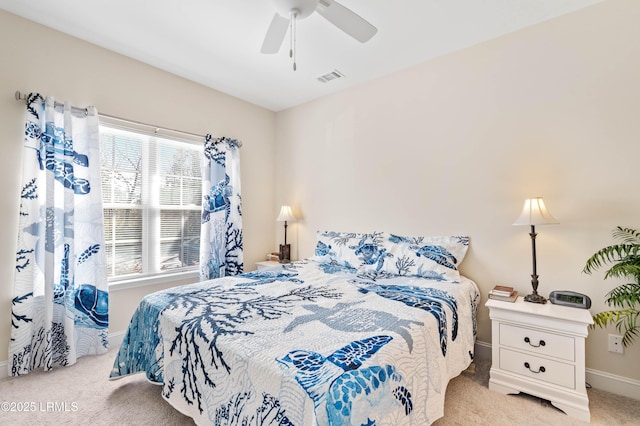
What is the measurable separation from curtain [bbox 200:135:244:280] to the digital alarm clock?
9.94 feet

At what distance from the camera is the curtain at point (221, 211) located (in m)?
3.36

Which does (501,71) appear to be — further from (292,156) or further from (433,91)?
(292,156)

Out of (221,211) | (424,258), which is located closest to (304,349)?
(424,258)

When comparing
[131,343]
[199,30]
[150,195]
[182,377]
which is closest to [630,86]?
[199,30]

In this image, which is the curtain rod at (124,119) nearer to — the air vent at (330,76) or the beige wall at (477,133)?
the beige wall at (477,133)

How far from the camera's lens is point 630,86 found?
6.57ft

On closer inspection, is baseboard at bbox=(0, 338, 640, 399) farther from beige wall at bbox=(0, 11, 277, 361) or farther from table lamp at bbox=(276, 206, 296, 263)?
table lamp at bbox=(276, 206, 296, 263)

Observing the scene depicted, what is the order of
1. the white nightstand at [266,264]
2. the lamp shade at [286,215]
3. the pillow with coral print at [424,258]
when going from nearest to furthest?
1. the pillow with coral print at [424,258]
2. the white nightstand at [266,264]
3. the lamp shade at [286,215]

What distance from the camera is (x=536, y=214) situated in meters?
2.08

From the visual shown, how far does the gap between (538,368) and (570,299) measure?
20.9 inches

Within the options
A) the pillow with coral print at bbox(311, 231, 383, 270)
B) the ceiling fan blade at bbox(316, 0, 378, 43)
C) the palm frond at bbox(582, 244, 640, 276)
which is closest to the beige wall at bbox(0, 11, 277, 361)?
the pillow with coral print at bbox(311, 231, 383, 270)

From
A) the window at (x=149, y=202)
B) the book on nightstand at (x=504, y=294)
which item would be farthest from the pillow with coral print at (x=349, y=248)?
the window at (x=149, y=202)

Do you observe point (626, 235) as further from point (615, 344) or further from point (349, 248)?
point (349, 248)

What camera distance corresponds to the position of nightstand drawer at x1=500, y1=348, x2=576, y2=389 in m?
1.84
